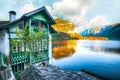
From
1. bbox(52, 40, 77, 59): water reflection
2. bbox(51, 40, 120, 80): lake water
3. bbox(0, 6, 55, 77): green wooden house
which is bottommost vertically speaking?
bbox(51, 40, 120, 80): lake water

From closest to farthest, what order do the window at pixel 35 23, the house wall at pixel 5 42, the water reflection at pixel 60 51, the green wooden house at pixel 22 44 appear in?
the house wall at pixel 5 42 < the green wooden house at pixel 22 44 < the window at pixel 35 23 < the water reflection at pixel 60 51

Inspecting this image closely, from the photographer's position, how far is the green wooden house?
9812 millimetres

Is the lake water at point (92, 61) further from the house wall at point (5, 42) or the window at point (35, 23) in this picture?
the house wall at point (5, 42)

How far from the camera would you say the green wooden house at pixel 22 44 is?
9.81 metres

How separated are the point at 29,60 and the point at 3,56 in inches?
87.9

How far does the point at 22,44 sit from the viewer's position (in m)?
10.8

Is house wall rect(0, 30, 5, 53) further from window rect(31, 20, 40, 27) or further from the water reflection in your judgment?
the water reflection

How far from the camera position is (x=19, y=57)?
A: 10.4 m

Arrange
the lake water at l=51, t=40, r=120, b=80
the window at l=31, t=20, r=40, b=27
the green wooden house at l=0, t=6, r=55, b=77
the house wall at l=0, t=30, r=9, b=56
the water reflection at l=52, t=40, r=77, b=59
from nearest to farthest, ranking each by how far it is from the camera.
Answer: the house wall at l=0, t=30, r=9, b=56 → the green wooden house at l=0, t=6, r=55, b=77 → the window at l=31, t=20, r=40, b=27 → the lake water at l=51, t=40, r=120, b=80 → the water reflection at l=52, t=40, r=77, b=59

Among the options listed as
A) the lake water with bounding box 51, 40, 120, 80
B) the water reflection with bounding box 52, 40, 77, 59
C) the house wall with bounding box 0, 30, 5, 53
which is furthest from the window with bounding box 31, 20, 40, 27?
the water reflection with bounding box 52, 40, 77, 59

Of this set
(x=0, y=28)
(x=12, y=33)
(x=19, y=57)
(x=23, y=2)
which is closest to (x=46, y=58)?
(x=19, y=57)

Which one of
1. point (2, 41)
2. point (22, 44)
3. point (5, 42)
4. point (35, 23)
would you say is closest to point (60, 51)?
point (35, 23)

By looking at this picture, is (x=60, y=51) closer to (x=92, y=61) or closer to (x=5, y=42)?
(x=92, y=61)

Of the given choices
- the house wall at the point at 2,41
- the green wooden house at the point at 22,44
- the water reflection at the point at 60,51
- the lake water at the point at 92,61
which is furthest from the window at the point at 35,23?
the water reflection at the point at 60,51
